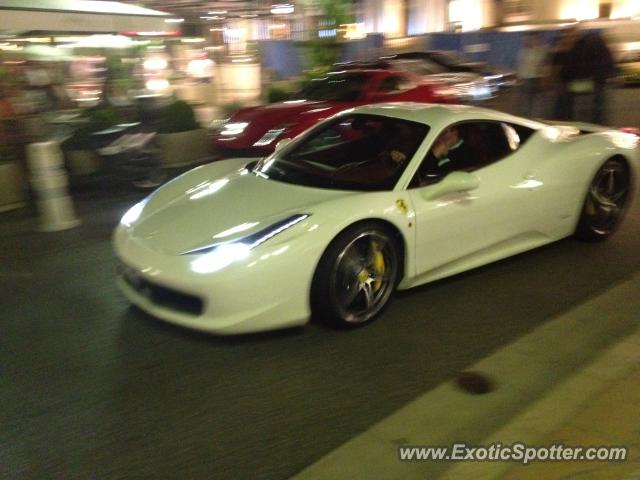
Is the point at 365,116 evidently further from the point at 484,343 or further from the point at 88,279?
the point at 88,279

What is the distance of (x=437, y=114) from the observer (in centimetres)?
466

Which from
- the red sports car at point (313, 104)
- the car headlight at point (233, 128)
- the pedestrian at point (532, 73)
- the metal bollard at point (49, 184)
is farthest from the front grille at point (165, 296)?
the pedestrian at point (532, 73)

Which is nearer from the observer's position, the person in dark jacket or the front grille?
the front grille

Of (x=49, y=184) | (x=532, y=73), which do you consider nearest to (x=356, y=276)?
(x=49, y=184)

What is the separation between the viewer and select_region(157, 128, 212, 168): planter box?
29.9ft

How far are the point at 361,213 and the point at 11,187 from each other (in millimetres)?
5067

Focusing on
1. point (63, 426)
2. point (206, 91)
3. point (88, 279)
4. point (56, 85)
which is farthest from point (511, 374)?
point (206, 91)

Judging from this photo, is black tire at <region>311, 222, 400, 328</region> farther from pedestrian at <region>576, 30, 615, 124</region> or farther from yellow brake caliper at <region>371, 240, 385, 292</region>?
pedestrian at <region>576, 30, 615, 124</region>

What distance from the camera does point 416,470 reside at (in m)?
2.68

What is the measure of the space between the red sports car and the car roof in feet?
10.5

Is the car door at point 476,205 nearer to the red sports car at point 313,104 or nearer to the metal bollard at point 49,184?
the red sports car at point 313,104

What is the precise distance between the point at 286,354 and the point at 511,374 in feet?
4.07

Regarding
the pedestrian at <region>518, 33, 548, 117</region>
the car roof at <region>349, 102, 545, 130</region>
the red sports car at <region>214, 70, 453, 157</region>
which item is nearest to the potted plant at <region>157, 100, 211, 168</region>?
the red sports car at <region>214, 70, 453, 157</region>

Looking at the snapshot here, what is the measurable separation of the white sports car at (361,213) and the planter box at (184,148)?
4080 mm
